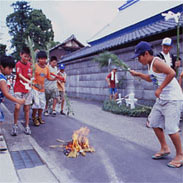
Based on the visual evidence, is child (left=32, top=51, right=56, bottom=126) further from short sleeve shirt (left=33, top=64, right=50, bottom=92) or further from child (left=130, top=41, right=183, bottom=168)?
child (left=130, top=41, right=183, bottom=168)

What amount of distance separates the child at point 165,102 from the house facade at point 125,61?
3708mm

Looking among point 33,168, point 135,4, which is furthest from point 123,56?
point 135,4

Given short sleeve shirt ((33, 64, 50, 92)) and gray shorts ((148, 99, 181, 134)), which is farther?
short sleeve shirt ((33, 64, 50, 92))

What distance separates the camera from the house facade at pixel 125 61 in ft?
23.8

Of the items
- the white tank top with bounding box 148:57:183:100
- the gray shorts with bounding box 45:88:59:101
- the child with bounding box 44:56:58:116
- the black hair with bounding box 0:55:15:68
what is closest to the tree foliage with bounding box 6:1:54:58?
the child with bounding box 44:56:58:116

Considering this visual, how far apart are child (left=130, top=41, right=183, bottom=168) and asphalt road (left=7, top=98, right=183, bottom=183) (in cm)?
27

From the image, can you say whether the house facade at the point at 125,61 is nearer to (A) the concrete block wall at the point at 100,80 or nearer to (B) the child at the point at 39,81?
(A) the concrete block wall at the point at 100,80

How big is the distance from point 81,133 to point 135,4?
46.8 ft

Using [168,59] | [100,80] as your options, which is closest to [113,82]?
[100,80]

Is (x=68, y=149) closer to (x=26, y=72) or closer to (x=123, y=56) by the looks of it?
(x=26, y=72)

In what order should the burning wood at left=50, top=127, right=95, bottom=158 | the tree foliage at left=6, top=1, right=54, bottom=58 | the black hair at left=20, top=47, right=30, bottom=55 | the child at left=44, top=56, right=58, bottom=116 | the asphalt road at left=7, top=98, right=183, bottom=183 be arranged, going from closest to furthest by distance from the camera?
the asphalt road at left=7, top=98, right=183, bottom=183
the burning wood at left=50, top=127, right=95, bottom=158
the black hair at left=20, top=47, right=30, bottom=55
the child at left=44, top=56, right=58, bottom=116
the tree foliage at left=6, top=1, right=54, bottom=58

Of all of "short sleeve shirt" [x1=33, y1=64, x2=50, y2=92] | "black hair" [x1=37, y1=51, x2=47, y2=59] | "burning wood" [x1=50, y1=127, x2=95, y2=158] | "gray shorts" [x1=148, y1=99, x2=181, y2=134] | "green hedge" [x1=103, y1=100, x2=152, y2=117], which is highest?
"black hair" [x1=37, y1=51, x2=47, y2=59]

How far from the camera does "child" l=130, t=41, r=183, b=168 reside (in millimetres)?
2867

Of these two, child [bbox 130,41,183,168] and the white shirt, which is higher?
the white shirt
